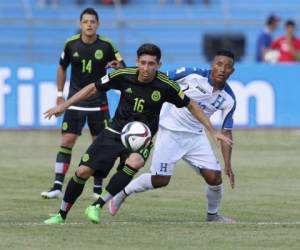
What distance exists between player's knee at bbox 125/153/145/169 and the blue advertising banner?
1246cm

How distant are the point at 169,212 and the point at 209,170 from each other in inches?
41.0

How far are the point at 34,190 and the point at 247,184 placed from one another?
312cm

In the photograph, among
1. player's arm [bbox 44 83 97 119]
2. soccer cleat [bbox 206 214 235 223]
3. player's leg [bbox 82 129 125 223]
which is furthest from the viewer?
soccer cleat [bbox 206 214 235 223]

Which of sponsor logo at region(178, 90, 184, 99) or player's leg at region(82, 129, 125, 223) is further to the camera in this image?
sponsor logo at region(178, 90, 184, 99)

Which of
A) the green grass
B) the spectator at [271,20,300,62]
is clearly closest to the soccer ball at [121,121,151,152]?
the green grass

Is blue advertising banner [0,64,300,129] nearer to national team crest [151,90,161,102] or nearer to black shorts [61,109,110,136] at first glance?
black shorts [61,109,110,136]

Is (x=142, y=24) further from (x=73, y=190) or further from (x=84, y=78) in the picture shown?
(x=73, y=190)

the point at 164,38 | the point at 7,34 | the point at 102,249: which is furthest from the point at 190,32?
the point at 102,249

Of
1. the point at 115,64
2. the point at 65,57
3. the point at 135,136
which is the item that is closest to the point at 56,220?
the point at 135,136

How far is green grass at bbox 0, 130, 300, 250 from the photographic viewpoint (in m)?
9.45

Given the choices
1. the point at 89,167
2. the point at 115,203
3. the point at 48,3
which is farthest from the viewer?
the point at 48,3

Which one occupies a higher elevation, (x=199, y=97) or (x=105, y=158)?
(x=199, y=97)

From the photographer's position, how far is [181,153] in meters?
11.2

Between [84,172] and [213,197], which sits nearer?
[84,172]
